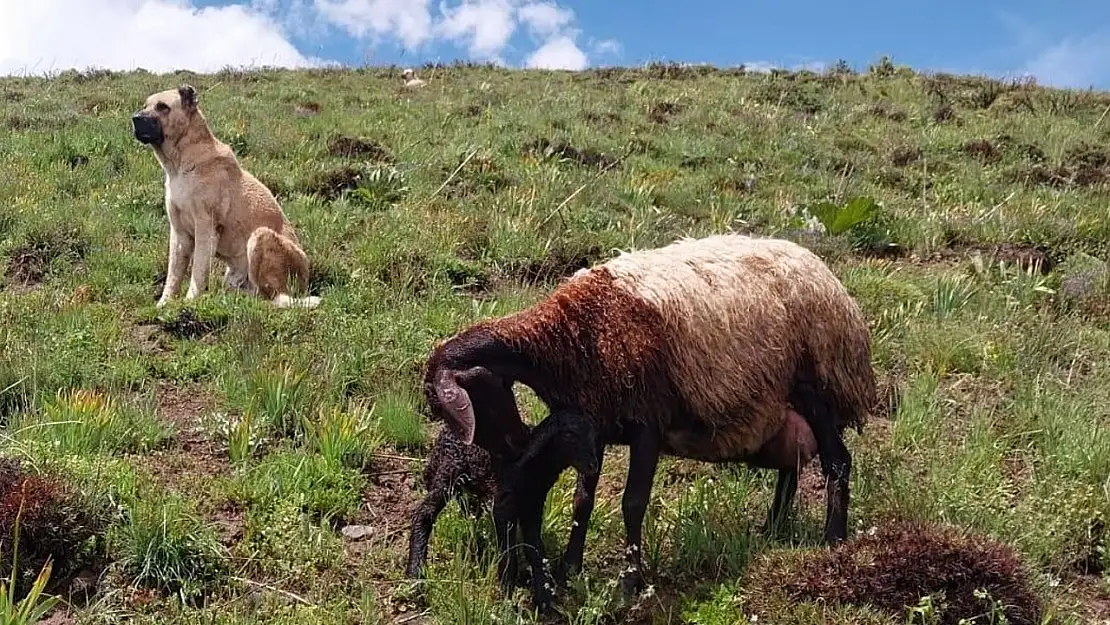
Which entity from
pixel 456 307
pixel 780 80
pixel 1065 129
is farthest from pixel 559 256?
pixel 780 80

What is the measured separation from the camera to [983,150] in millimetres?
14281

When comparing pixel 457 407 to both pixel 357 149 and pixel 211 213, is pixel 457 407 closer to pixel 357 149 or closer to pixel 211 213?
pixel 211 213

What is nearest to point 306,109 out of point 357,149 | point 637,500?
point 357,149

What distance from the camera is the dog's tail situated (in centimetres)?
738

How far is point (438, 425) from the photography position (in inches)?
225

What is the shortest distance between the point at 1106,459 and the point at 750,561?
6.56 feet

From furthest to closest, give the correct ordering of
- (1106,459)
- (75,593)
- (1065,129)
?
(1065,129) < (1106,459) < (75,593)

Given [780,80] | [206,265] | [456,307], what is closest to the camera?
[456,307]

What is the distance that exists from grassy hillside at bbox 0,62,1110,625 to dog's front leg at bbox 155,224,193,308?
0.78 ft

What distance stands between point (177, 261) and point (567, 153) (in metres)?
6.12

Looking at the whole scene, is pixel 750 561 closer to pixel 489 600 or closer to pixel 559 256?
pixel 489 600

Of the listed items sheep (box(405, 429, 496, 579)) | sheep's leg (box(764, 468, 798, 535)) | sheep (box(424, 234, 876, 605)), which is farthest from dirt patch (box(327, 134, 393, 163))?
sheep's leg (box(764, 468, 798, 535))

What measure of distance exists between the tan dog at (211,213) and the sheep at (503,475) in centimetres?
397

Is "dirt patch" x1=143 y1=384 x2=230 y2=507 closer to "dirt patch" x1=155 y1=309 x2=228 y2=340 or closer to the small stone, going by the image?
the small stone
